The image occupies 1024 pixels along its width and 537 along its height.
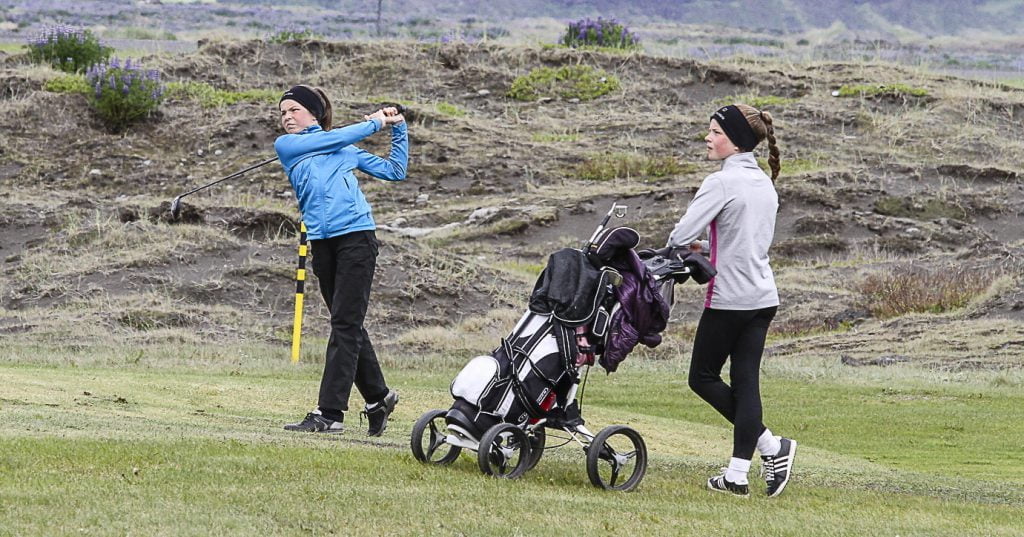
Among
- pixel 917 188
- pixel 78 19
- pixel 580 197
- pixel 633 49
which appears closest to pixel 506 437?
pixel 580 197

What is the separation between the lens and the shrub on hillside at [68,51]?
3634cm

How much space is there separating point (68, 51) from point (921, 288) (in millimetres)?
21869

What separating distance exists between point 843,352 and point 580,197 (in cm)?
1056

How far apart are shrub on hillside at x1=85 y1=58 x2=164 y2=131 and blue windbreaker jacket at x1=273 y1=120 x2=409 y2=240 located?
2379 cm

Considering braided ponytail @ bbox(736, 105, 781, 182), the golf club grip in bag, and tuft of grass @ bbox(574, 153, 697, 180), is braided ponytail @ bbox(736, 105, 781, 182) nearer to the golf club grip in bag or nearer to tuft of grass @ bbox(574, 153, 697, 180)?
the golf club grip in bag

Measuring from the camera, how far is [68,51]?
36.6 metres

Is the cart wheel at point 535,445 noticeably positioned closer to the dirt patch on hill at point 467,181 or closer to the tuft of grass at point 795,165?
the dirt patch on hill at point 467,181

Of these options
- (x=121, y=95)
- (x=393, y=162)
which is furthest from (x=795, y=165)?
(x=393, y=162)

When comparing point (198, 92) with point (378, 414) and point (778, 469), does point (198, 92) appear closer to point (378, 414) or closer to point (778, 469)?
point (378, 414)

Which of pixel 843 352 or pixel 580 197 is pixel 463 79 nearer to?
pixel 580 197

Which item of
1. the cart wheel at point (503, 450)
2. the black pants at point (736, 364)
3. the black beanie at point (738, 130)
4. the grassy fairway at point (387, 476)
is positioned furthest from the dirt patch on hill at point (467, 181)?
the black beanie at point (738, 130)

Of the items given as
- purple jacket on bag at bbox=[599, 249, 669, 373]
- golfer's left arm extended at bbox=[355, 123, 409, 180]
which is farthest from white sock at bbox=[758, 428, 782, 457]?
golfer's left arm extended at bbox=[355, 123, 409, 180]

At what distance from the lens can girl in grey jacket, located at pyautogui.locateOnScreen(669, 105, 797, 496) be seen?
27.2 feet

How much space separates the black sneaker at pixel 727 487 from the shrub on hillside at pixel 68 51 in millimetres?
29582
